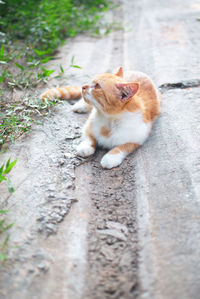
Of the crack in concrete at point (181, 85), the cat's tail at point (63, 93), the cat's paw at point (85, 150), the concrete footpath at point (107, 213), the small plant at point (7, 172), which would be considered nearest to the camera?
the concrete footpath at point (107, 213)

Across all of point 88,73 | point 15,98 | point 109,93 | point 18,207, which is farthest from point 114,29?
point 18,207

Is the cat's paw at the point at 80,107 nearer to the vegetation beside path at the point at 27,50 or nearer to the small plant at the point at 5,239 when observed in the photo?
the vegetation beside path at the point at 27,50

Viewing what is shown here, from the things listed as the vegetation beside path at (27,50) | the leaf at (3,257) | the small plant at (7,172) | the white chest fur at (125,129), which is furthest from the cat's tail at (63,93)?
the leaf at (3,257)

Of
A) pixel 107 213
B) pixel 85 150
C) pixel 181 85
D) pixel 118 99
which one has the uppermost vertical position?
pixel 118 99

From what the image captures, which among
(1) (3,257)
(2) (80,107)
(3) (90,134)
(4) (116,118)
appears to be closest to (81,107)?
(2) (80,107)

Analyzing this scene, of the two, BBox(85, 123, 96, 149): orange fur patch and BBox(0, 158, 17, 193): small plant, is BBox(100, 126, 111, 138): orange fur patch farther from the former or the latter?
BBox(0, 158, 17, 193): small plant

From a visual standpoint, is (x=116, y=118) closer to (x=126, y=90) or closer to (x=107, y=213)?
(x=126, y=90)

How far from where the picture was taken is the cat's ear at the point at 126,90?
97.0 inches

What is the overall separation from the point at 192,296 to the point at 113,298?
39cm

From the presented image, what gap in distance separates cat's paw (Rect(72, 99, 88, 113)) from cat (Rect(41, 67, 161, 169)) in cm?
37

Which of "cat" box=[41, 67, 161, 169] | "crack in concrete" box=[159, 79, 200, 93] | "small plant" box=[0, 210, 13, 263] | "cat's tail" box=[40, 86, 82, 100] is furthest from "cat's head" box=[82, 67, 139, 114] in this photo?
"small plant" box=[0, 210, 13, 263]

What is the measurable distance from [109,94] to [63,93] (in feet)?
3.12

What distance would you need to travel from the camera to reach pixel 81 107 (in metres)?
3.20

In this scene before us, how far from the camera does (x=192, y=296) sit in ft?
4.67
